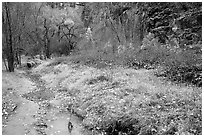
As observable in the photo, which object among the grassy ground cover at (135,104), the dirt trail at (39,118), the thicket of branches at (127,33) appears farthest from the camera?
the thicket of branches at (127,33)

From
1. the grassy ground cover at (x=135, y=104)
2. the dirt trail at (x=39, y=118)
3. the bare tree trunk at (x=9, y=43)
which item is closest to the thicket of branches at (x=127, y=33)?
the bare tree trunk at (x=9, y=43)

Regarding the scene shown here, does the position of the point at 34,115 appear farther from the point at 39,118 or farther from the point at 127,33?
the point at 127,33

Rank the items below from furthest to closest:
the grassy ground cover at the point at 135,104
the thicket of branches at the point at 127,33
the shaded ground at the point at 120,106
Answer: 1. the thicket of branches at the point at 127,33
2. the shaded ground at the point at 120,106
3. the grassy ground cover at the point at 135,104

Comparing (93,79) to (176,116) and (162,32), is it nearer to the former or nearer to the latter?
(176,116)

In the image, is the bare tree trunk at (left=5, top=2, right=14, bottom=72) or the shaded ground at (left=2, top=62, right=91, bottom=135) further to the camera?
the bare tree trunk at (left=5, top=2, right=14, bottom=72)

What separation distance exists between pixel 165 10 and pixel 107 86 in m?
11.9

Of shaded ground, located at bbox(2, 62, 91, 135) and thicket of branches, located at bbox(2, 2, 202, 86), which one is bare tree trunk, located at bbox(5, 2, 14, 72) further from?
shaded ground, located at bbox(2, 62, 91, 135)

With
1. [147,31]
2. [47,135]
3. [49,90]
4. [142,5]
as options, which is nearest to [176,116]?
[47,135]

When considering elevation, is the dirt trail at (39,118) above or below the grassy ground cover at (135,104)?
below

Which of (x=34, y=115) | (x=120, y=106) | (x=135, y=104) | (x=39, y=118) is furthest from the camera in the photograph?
(x=34, y=115)

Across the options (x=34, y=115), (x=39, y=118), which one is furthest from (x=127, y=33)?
(x=39, y=118)

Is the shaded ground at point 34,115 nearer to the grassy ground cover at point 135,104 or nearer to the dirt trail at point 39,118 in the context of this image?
the dirt trail at point 39,118

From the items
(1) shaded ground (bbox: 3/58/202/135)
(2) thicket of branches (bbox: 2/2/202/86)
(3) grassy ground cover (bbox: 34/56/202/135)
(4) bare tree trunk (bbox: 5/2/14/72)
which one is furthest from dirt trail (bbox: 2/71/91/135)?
(4) bare tree trunk (bbox: 5/2/14/72)

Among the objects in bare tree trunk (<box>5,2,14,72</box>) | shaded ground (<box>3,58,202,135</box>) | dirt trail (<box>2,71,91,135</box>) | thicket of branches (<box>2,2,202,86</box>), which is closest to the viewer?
shaded ground (<box>3,58,202,135</box>)
